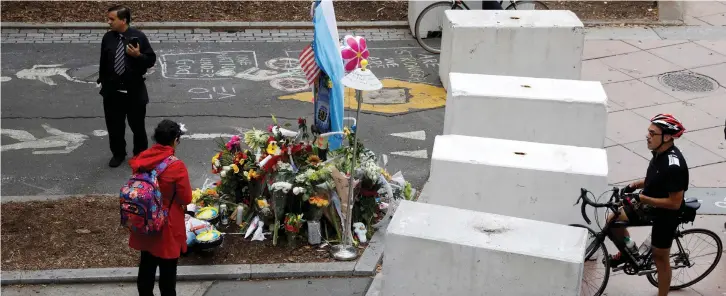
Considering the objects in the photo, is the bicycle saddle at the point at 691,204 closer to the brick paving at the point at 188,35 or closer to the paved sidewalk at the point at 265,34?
the paved sidewalk at the point at 265,34

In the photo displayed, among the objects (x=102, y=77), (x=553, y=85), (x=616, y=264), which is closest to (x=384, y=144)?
(x=553, y=85)

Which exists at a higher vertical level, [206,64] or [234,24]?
[234,24]

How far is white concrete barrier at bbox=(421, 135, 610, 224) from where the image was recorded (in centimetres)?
782

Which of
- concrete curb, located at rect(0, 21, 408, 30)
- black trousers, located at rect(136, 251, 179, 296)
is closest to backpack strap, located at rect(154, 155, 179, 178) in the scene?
black trousers, located at rect(136, 251, 179, 296)

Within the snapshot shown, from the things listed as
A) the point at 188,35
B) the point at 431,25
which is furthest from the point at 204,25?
the point at 431,25

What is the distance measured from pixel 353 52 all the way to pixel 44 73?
6321 mm

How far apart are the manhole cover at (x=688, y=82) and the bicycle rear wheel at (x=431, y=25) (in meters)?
3.36

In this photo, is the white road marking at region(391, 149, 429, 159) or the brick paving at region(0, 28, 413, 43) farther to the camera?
the brick paving at region(0, 28, 413, 43)

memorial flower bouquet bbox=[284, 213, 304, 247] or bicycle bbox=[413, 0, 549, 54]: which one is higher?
bicycle bbox=[413, 0, 549, 54]

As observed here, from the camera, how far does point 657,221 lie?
730 centimetres

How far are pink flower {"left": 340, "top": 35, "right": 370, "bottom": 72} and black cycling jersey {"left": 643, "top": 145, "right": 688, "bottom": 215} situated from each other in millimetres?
3155

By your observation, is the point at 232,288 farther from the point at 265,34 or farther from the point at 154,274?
the point at 265,34

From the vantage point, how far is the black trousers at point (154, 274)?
23.2 feet

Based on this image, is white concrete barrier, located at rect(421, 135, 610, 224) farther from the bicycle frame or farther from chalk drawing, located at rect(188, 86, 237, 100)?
chalk drawing, located at rect(188, 86, 237, 100)
